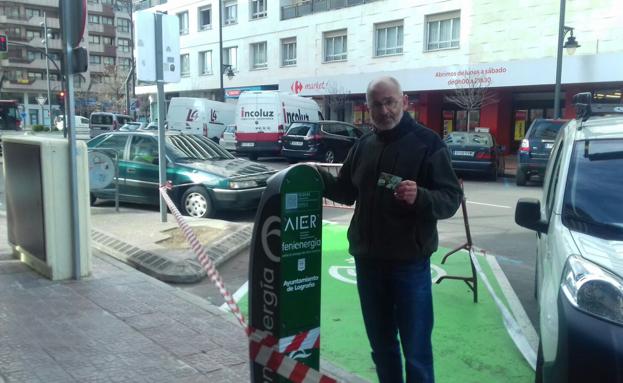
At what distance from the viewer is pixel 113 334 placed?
435 cm

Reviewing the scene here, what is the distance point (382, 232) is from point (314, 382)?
2.84 feet

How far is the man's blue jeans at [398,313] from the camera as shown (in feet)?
9.86

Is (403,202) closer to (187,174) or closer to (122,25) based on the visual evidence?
(187,174)

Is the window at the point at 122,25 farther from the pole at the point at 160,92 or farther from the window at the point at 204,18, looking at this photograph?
the pole at the point at 160,92

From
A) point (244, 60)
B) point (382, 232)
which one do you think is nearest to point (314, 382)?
point (382, 232)

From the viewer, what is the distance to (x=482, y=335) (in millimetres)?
4762

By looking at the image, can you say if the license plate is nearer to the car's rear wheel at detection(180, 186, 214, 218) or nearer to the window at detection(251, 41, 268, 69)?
the car's rear wheel at detection(180, 186, 214, 218)

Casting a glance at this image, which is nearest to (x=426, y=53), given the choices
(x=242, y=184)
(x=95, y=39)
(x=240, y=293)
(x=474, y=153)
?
(x=474, y=153)

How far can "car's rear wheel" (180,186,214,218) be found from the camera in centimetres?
975

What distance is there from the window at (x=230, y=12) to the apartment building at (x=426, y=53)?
0.07m

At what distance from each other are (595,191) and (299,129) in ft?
58.9

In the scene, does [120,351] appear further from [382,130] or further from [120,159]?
[120,159]

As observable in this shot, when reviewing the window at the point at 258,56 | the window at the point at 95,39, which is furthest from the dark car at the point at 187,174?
the window at the point at 95,39

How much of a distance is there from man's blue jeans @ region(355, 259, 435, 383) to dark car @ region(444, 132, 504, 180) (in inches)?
551
